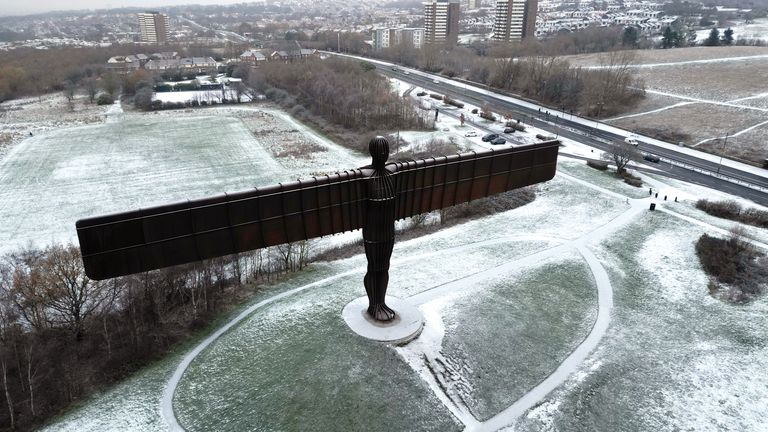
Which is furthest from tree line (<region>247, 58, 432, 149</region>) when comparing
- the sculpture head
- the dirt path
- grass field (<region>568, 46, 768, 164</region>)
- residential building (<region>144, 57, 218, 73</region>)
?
the sculpture head

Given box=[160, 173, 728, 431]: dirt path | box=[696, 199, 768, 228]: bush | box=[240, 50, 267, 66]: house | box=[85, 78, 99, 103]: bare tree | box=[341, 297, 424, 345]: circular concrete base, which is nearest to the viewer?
box=[160, 173, 728, 431]: dirt path

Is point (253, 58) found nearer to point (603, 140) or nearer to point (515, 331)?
point (603, 140)

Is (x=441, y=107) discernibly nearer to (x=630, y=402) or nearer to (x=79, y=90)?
(x=630, y=402)

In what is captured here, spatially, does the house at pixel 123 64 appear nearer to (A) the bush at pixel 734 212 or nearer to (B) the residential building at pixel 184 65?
(B) the residential building at pixel 184 65

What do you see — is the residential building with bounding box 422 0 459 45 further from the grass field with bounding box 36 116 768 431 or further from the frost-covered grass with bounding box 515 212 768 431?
the frost-covered grass with bounding box 515 212 768 431

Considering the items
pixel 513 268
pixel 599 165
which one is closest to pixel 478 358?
pixel 513 268

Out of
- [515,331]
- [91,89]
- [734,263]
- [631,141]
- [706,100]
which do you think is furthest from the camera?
[91,89]

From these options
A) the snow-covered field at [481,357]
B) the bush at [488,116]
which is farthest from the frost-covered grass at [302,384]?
the bush at [488,116]
